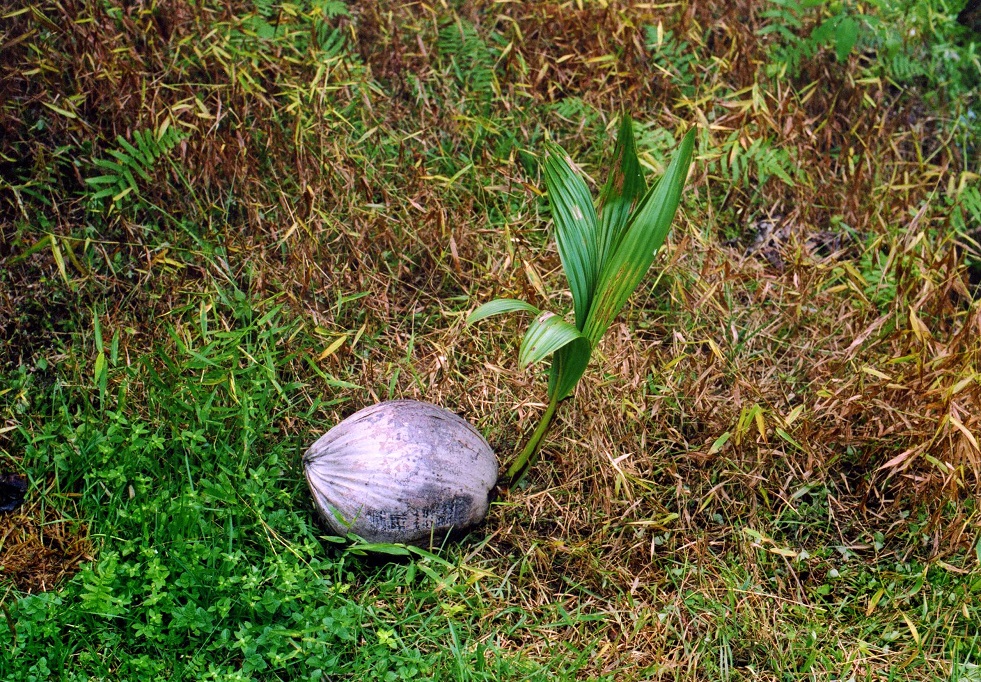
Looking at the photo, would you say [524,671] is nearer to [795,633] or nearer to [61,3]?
[795,633]

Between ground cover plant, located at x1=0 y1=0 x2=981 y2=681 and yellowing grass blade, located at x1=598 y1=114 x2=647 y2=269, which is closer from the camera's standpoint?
yellowing grass blade, located at x1=598 y1=114 x2=647 y2=269

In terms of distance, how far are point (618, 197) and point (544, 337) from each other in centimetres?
43

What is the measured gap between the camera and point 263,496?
7.31 feet

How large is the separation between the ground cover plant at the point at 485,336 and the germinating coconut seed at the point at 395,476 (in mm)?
118

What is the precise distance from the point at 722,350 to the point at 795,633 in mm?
851

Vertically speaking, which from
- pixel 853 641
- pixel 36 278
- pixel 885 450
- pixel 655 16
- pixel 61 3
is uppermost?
pixel 61 3

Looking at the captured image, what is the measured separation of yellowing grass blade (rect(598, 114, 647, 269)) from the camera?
6.59ft

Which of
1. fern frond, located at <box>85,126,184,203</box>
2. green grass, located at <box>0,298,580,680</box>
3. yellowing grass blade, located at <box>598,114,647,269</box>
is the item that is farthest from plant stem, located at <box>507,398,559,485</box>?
fern frond, located at <box>85,126,184,203</box>

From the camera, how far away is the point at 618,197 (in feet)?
6.74

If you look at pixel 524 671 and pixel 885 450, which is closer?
pixel 524 671

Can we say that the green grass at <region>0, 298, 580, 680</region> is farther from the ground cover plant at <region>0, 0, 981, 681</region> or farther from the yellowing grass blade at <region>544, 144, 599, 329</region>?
the yellowing grass blade at <region>544, 144, 599, 329</region>

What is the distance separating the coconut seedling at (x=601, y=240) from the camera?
195 cm

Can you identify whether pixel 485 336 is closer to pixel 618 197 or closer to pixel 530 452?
pixel 530 452

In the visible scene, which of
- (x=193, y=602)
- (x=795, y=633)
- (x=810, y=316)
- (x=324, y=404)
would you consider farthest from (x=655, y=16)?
(x=193, y=602)
